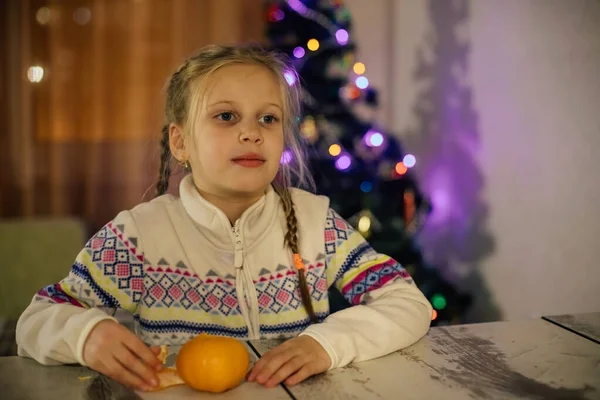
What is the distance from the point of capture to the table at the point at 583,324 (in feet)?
3.93

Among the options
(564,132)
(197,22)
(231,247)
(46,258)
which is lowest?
(46,258)

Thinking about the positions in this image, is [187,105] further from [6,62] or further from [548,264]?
[6,62]

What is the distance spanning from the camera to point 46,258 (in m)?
3.25

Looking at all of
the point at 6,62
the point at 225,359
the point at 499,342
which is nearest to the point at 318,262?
the point at 499,342

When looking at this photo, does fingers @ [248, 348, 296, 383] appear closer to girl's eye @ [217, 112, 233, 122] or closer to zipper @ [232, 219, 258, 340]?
zipper @ [232, 219, 258, 340]

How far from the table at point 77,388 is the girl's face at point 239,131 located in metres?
0.55

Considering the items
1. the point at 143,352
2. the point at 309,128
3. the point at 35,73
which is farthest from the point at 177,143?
the point at 35,73

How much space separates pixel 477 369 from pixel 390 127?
3264 millimetres

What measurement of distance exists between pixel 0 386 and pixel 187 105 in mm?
810

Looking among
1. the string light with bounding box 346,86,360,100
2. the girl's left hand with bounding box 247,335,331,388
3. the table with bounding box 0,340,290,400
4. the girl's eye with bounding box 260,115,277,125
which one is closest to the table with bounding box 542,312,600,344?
the girl's left hand with bounding box 247,335,331,388

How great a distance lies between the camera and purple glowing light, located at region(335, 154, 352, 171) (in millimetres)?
2978

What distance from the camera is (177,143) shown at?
1.61 metres

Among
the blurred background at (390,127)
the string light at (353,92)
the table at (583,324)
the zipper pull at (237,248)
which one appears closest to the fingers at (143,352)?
the zipper pull at (237,248)

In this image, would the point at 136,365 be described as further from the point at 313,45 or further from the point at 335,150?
the point at 313,45
